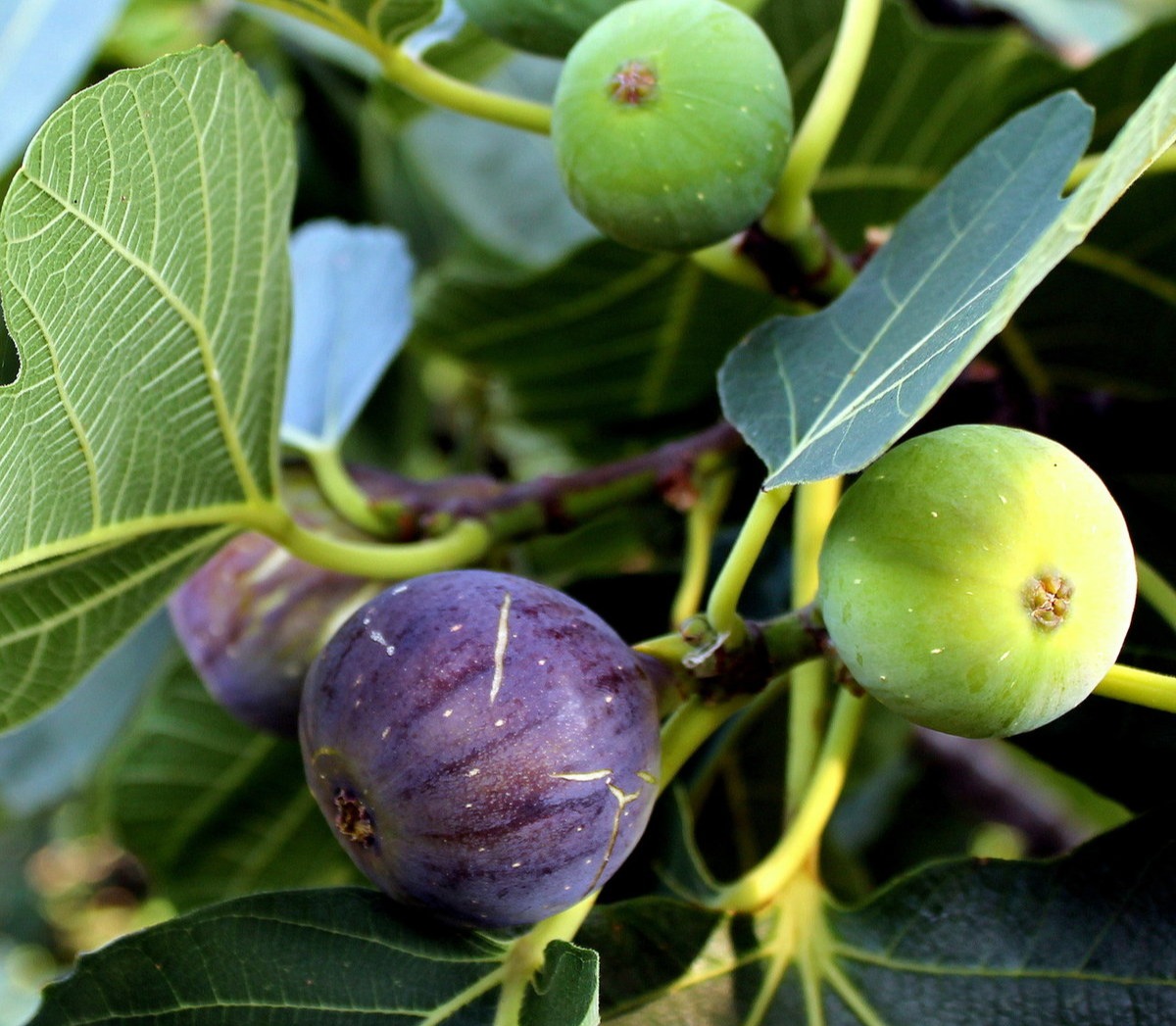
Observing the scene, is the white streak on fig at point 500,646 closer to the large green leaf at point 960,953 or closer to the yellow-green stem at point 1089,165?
the large green leaf at point 960,953

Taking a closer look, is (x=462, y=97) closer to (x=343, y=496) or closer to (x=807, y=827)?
(x=343, y=496)

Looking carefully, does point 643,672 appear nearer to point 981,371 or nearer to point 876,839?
point 981,371

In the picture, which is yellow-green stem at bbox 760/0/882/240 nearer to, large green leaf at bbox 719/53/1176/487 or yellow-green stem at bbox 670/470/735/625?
large green leaf at bbox 719/53/1176/487

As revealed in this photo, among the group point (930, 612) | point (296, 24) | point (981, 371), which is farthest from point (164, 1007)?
point (296, 24)

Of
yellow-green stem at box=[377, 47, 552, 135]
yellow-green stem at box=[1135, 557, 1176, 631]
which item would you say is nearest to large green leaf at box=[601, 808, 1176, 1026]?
yellow-green stem at box=[1135, 557, 1176, 631]

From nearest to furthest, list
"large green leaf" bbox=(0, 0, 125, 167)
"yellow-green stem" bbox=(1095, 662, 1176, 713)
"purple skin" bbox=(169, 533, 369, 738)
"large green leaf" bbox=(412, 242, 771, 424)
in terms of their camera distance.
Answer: "yellow-green stem" bbox=(1095, 662, 1176, 713) → "large green leaf" bbox=(0, 0, 125, 167) → "purple skin" bbox=(169, 533, 369, 738) → "large green leaf" bbox=(412, 242, 771, 424)

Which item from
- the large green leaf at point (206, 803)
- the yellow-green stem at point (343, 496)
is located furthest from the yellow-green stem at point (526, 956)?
the large green leaf at point (206, 803)
